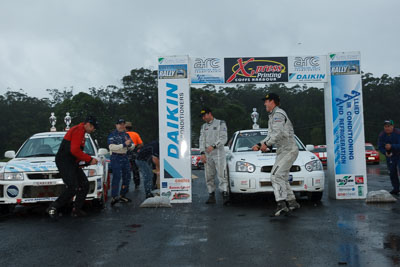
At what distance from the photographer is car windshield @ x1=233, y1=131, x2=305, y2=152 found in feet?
Answer: 31.6

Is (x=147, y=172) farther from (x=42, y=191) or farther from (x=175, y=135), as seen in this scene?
(x=42, y=191)

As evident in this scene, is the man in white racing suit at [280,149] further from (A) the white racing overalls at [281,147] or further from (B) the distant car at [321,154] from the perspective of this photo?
(B) the distant car at [321,154]

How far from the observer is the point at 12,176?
7.38 m

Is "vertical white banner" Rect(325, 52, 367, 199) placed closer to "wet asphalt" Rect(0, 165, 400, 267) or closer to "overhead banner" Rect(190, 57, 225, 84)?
"wet asphalt" Rect(0, 165, 400, 267)

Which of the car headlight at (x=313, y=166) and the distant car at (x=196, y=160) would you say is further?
the distant car at (x=196, y=160)

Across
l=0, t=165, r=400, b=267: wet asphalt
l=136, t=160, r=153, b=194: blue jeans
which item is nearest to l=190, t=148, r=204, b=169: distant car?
l=136, t=160, r=153, b=194: blue jeans

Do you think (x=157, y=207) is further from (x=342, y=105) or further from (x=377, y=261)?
(x=377, y=261)

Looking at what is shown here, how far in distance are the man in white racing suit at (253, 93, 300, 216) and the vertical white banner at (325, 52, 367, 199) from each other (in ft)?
7.45

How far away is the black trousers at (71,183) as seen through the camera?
275 inches

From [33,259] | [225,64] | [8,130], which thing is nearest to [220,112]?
[8,130]

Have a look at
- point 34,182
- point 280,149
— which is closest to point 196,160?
point 34,182

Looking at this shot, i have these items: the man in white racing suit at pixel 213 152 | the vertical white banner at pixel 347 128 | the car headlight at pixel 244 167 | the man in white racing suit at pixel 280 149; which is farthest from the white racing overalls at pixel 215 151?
the vertical white banner at pixel 347 128

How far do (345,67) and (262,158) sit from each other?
106 inches

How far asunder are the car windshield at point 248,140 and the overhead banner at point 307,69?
1.51 meters
